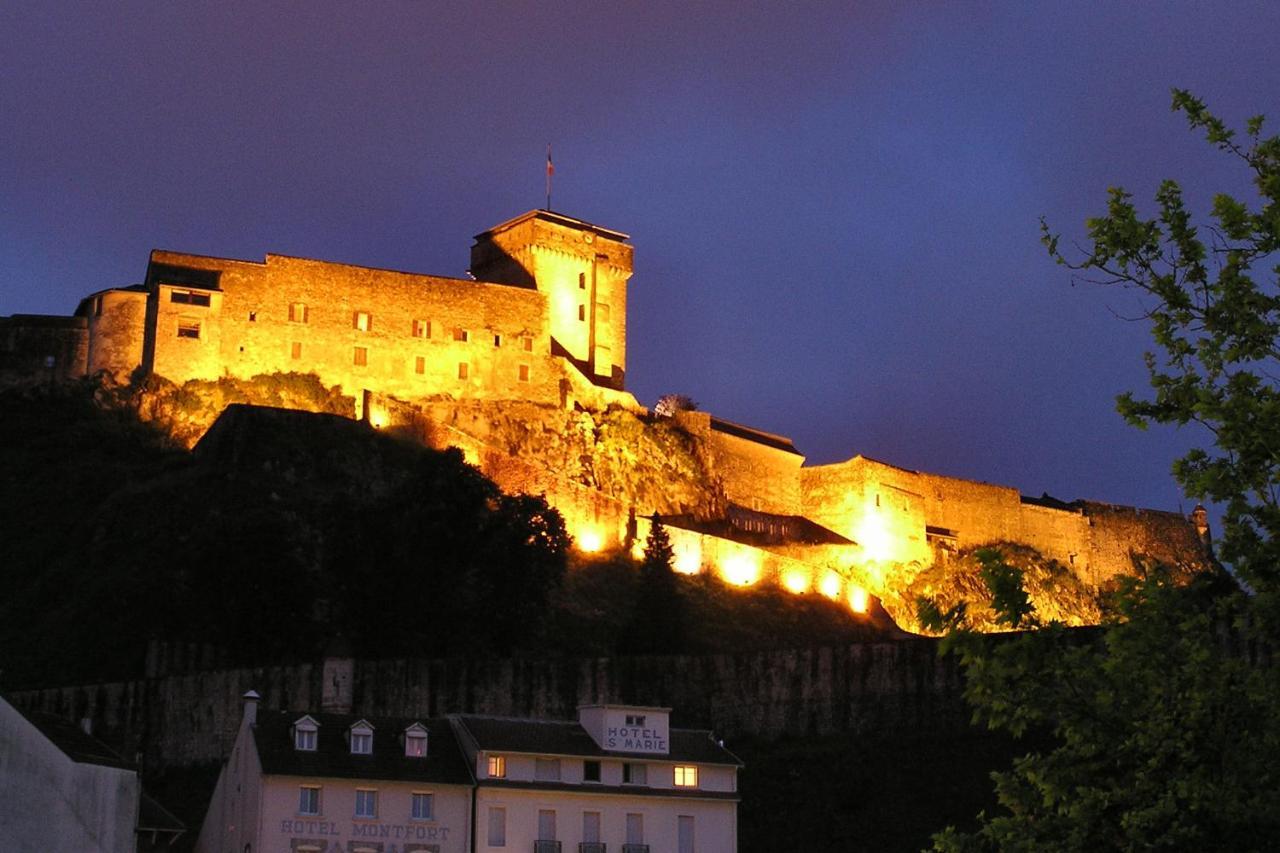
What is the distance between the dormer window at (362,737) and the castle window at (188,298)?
4426cm

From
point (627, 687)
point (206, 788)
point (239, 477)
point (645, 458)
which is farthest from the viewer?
point (645, 458)

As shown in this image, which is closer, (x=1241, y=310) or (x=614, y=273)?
(x=1241, y=310)

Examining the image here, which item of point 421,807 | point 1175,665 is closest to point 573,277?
point 421,807

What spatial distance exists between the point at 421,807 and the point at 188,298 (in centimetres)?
4651

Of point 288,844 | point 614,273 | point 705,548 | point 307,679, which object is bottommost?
point 288,844

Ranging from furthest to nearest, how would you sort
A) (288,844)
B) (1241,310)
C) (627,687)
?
(627,687)
(288,844)
(1241,310)

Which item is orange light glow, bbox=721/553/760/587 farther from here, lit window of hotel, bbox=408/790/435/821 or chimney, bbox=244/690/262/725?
chimney, bbox=244/690/262/725

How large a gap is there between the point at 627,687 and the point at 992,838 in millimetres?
42871

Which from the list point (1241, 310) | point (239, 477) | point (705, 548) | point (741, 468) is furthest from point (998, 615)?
point (741, 468)

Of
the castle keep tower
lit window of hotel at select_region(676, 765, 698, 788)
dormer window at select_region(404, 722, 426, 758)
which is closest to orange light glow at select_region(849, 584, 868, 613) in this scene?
the castle keep tower

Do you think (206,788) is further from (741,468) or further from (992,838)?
(741,468)

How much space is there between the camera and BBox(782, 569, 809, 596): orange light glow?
312 ft

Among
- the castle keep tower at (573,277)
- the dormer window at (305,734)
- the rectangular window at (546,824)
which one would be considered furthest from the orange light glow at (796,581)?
the dormer window at (305,734)

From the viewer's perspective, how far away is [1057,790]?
2319 cm
